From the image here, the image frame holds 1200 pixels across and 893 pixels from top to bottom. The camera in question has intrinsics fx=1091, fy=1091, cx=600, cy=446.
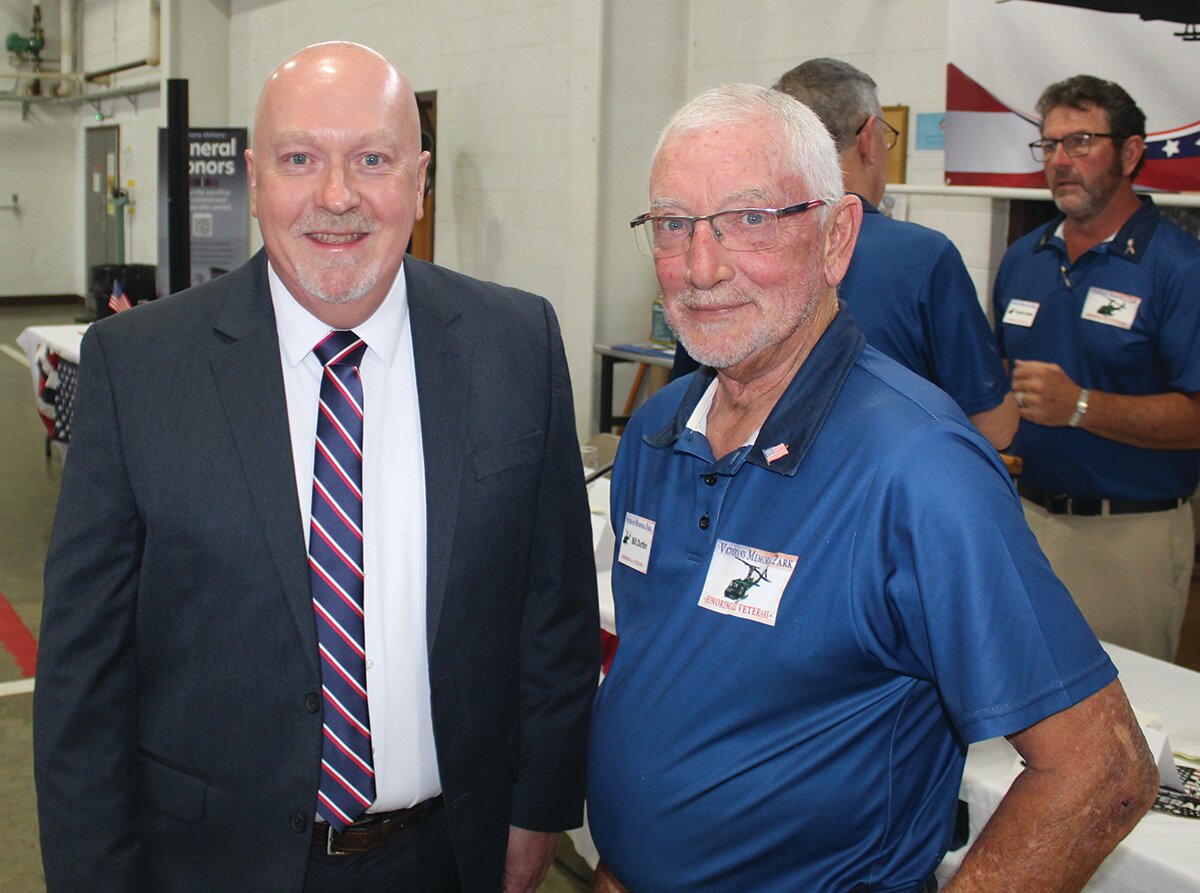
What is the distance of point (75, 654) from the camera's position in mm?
1307

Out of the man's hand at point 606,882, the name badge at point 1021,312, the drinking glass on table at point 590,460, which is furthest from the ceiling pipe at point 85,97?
the man's hand at point 606,882

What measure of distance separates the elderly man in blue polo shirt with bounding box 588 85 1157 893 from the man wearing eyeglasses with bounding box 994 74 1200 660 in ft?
5.29

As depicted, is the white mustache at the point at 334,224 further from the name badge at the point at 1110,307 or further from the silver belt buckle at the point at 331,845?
the name badge at the point at 1110,307

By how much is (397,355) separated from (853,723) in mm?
744

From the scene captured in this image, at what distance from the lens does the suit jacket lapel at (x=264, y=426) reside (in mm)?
1289

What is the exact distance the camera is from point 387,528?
138 cm

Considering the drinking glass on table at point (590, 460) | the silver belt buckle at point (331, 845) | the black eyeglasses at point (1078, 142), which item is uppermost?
the black eyeglasses at point (1078, 142)

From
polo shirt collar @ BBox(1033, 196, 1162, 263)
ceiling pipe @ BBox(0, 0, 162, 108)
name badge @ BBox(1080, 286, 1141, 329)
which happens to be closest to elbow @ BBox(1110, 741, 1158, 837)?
name badge @ BBox(1080, 286, 1141, 329)

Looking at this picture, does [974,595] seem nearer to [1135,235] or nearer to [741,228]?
[741,228]

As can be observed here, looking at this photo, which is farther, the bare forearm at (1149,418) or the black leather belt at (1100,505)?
the black leather belt at (1100,505)

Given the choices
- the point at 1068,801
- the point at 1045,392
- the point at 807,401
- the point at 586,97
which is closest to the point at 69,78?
the point at 586,97

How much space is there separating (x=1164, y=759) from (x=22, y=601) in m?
4.58

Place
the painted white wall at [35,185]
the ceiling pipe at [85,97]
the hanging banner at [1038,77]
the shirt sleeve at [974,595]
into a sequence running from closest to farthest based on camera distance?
the shirt sleeve at [974,595] → the hanging banner at [1038,77] → the ceiling pipe at [85,97] → the painted white wall at [35,185]

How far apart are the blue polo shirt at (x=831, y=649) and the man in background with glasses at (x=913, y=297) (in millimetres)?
1010
